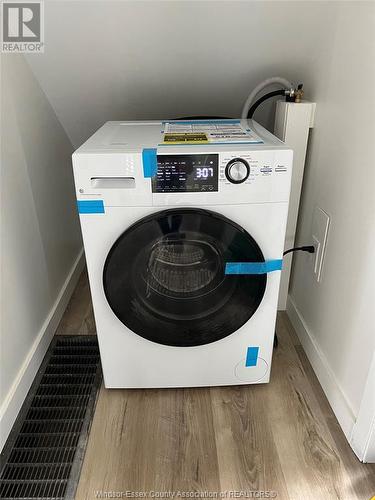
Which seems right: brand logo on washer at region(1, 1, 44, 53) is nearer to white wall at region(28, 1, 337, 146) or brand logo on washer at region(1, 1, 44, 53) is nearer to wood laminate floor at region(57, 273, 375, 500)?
white wall at region(28, 1, 337, 146)

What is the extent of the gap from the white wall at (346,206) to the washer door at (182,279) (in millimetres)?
275

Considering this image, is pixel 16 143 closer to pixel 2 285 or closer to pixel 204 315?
pixel 2 285

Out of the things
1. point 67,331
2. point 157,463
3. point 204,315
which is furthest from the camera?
point 67,331

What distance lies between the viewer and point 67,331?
1717 mm

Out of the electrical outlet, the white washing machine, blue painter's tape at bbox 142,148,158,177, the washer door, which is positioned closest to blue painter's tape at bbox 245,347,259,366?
the white washing machine

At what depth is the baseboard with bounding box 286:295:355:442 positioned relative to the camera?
124cm

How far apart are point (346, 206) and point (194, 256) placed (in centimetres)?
49

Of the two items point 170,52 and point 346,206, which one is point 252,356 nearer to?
point 346,206

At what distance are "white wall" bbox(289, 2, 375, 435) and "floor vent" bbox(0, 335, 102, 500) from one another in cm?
82

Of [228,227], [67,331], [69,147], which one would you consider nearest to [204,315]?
[228,227]

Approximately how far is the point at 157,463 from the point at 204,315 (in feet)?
1.47

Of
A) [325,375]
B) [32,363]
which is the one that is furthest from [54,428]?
[325,375]

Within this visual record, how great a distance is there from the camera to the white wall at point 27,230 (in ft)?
4.22

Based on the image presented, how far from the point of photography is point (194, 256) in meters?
1.27
